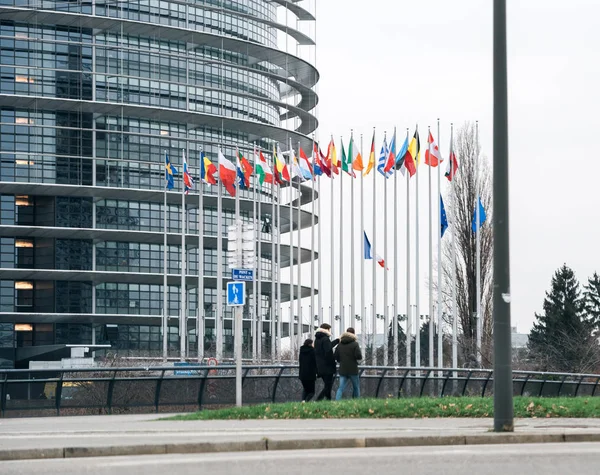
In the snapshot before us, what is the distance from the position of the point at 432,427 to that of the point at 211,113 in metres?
76.7

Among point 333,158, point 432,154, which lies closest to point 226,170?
point 333,158

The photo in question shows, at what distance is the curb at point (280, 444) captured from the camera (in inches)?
595

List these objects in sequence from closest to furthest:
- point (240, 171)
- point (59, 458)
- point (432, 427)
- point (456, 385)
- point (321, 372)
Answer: point (59, 458) < point (432, 427) < point (321, 372) < point (456, 385) < point (240, 171)

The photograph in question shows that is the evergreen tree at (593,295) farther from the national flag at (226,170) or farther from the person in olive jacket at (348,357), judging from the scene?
the person in olive jacket at (348,357)

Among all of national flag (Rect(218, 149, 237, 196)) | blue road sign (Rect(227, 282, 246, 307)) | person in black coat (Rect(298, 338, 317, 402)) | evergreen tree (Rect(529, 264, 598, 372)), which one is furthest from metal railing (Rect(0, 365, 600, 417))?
evergreen tree (Rect(529, 264, 598, 372))

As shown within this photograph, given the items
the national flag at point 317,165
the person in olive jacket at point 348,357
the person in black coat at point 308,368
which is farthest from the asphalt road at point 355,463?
the national flag at point 317,165

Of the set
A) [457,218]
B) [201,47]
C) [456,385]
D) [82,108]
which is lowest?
[456,385]

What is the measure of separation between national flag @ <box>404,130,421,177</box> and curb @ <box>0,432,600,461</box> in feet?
134

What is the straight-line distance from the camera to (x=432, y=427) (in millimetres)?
18172

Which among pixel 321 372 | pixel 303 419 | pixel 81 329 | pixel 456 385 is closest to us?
pixel 303 419

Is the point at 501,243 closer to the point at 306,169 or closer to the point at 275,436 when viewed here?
the point at 275,436

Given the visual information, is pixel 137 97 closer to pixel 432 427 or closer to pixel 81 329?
pixel 81 329

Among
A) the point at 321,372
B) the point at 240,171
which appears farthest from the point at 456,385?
the point at 240,171

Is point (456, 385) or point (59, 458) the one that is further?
point (456, 385)
